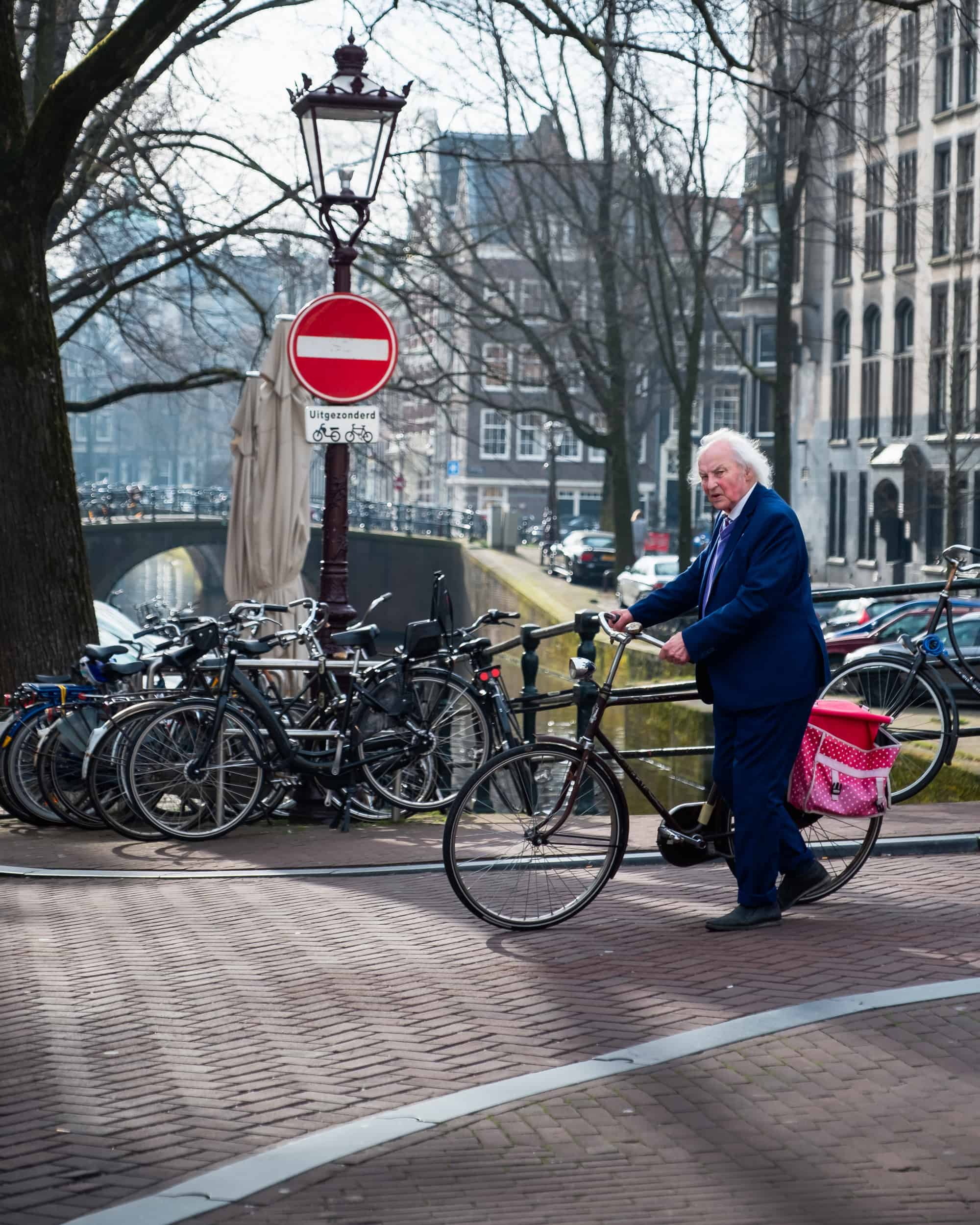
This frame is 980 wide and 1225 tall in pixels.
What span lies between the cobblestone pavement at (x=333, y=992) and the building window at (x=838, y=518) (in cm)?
3648

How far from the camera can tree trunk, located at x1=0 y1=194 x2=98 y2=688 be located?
31.1 ft

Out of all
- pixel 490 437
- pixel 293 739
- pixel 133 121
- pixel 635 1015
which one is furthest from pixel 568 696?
pixel 490 437

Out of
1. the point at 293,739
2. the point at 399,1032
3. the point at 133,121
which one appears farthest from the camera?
the point at 133,121

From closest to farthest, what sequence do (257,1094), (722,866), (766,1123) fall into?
1. (766,1123)
2. (257,1094)
3. (722,866)

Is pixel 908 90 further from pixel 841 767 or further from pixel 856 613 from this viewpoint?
pixel 841 767

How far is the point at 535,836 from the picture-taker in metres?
5.26

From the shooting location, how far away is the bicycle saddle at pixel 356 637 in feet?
27.0

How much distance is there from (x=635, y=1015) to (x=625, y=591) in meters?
27.9

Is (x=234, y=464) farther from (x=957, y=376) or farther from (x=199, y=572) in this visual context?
(x=199, y=572)

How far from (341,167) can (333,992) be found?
511cm

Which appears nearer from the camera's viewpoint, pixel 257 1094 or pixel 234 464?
pixel 257 1094

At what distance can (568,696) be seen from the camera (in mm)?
7102

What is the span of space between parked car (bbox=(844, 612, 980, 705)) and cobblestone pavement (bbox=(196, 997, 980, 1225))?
4192mm

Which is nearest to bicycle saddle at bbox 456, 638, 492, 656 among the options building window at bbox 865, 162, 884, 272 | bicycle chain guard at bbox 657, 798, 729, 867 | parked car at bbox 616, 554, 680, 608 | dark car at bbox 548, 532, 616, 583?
bicycle chain guard at bbox 657, 798, 729, 867
